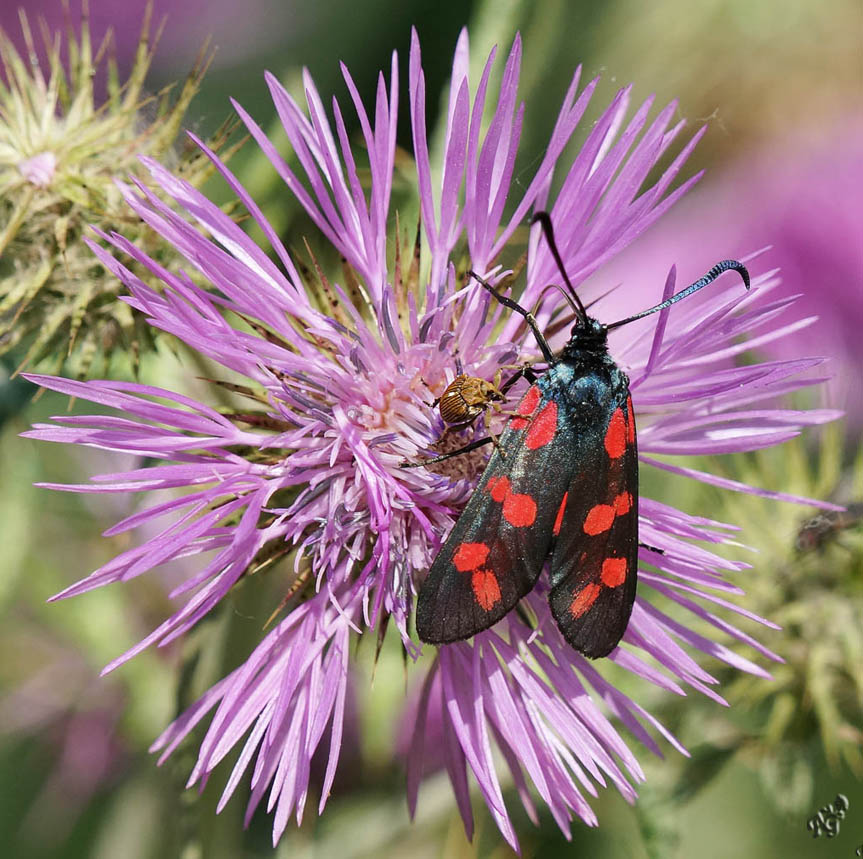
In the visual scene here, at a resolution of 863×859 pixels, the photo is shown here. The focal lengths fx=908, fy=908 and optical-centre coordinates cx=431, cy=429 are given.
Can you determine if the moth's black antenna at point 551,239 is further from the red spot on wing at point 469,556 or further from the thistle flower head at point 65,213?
the thistle flower head at point 65,213

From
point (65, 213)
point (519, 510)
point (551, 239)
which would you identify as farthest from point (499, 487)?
point (65, 213)

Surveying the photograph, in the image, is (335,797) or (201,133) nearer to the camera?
(201,133)

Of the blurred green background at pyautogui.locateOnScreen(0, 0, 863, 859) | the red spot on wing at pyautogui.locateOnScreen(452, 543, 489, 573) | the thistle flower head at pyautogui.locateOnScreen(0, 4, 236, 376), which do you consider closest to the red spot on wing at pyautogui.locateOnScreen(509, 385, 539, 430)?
the red spot on wing at pyautogui.locateOnScreen(452, 543, 489, 573)

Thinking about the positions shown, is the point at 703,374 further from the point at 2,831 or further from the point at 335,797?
the point at 2,831

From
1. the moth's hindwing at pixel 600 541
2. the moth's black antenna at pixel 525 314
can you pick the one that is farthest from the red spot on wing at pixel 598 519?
the moth's black antenna at pixel 525 314

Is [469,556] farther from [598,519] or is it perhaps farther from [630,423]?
[630,423]

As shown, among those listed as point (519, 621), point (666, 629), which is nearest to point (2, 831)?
Answer: point (519, 621)

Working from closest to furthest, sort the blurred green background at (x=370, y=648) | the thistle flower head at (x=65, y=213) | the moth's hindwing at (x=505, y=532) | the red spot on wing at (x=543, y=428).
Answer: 1. the moth's hindwing at (x=505, y=532)
2. the red spot on wing at (x=543, y=428)
3. the thistle flower head at (x=65, y=213)
4. the blurred green background at (x=370, y=648)
